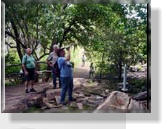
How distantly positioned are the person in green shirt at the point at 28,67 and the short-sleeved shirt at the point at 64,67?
8.7 inches

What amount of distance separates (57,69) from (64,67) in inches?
2.4

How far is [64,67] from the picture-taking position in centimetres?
276

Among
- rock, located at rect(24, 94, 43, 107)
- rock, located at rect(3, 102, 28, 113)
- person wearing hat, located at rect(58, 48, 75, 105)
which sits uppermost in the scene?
person wearing hat, located at rect(58, 48, 75, 105)

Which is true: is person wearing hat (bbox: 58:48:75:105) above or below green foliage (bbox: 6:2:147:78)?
below

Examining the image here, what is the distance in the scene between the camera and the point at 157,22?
2.71 meters

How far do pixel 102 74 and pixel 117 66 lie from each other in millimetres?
140

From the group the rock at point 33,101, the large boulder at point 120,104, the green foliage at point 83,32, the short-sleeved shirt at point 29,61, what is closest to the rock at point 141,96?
the large boulder at point 120,104

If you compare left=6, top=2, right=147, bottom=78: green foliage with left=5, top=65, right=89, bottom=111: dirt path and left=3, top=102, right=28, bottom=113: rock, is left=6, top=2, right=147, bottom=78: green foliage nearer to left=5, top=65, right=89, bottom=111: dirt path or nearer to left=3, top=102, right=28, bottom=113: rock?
left=5, top=65, right=89, bottom=111: dirt path

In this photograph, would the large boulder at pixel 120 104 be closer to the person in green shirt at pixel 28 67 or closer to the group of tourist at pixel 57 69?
the group of tourist at pixel 57 69

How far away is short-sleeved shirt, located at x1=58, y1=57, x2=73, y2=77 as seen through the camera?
2760 millimetres

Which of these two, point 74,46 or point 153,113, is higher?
point 74,46

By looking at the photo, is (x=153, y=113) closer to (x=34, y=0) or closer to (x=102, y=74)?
(x=102, y=74)

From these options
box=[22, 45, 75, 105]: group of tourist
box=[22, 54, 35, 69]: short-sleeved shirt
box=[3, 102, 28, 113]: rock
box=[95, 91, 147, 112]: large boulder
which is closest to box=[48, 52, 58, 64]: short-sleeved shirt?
box=[22, 45, 75, 105]: group of tourist

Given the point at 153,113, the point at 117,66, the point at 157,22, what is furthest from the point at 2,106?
the point at 157,22
